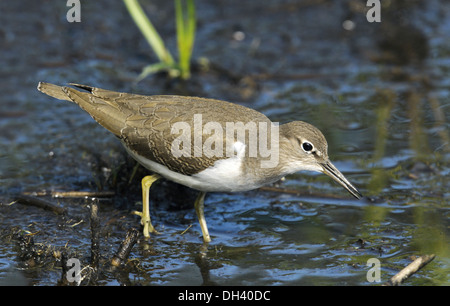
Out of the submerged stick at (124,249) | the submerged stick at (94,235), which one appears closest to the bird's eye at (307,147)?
the submerged stick at (124,249)

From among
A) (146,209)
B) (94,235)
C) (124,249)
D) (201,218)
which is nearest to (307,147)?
(201,218)

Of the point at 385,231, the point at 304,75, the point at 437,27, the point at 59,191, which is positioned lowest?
the point at 385,231

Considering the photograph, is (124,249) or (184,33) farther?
(184,33)

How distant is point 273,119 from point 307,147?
2863mm

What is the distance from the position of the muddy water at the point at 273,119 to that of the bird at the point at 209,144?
58cm

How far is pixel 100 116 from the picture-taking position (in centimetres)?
704

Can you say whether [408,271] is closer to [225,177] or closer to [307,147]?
[307,147]

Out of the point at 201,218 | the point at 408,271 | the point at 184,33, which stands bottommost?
the point at 408,271

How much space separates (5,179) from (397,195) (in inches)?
184

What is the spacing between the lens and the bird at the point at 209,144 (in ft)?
21.2

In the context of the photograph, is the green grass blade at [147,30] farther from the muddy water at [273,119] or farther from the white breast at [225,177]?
the white breast at [225,177]

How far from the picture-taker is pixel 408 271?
5.73 metres
